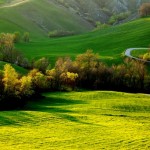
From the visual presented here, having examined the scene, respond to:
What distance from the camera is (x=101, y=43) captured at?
168 metres

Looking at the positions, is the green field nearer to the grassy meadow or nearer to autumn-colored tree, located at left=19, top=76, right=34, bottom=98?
the grassy meadow

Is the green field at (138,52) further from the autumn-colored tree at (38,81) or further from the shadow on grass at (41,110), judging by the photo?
the shadow on grass at (41,110)

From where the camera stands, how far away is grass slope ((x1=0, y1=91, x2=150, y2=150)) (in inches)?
1923

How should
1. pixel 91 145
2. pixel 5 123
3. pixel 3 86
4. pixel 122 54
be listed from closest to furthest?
pixel 91 145 → pixel 5 123 → pixel 3 86 → pixel 122 54

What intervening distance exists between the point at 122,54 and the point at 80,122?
8243cm

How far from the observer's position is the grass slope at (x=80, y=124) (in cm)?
4884

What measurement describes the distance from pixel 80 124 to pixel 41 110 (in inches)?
611

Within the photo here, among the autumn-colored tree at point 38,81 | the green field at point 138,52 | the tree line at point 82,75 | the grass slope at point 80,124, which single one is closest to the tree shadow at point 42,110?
the grass slope at point 80,124

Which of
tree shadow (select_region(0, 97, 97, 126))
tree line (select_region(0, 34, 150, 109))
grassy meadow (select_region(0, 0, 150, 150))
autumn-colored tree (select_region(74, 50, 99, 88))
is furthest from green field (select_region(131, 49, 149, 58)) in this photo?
tree shadow (select_region(0, 97, 97, 126))

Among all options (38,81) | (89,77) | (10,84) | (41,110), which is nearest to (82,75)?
(89,77)

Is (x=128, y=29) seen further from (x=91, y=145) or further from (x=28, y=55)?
(x=91, y=145)

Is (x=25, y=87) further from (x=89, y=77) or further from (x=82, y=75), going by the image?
(x=89, y=77)

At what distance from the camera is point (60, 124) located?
202 ft

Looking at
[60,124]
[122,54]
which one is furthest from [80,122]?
[122,54]
